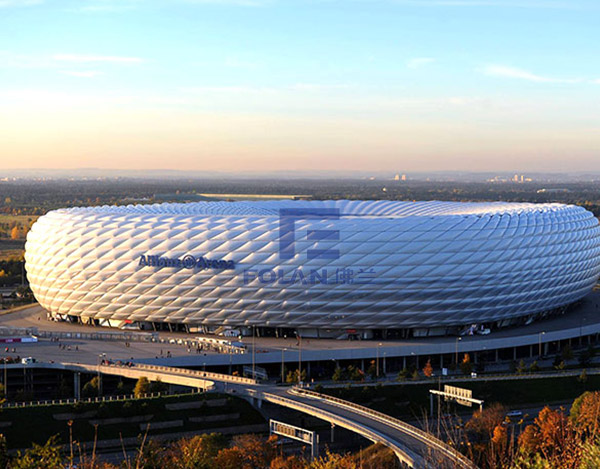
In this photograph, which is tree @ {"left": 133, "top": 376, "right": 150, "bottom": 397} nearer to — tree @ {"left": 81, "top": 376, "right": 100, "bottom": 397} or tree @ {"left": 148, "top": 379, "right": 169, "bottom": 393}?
tree @ {"left": 148, "top": 379, "right": 169, "bottom": 393}

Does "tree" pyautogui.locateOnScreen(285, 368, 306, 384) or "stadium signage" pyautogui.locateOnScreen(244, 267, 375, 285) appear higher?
"stadium signage" pyautogui.locateOnScreen(244, 267, 375, 285)

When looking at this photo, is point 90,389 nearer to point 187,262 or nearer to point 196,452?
point 187,262

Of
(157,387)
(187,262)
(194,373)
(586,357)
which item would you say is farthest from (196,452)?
(586,357)

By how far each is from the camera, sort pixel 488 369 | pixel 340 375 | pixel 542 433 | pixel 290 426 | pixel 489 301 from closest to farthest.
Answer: pixel 542 433, pixel 290 426, pixel 340 375, pixel 488 369, pixel 489 301

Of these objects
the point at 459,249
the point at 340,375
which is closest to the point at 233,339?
the point at 340,375

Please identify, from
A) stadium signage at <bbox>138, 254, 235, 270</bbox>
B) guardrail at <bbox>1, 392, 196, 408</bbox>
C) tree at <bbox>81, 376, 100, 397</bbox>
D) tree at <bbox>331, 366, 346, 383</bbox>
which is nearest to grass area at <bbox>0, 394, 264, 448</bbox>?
guardrail at <bbox>1, 392, 196, 408</bbox>

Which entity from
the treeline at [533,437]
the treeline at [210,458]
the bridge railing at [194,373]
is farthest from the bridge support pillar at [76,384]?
the treeline at [533,437]

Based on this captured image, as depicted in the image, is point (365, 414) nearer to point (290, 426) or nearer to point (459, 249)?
point (290, 426)
